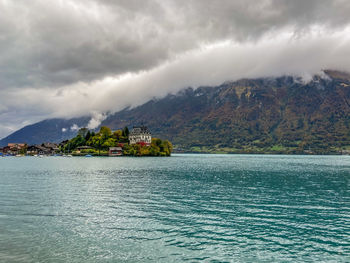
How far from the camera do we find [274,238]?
26.0 metres

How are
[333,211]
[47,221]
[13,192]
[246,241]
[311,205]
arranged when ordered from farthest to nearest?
[13,192] < [311,205] < [333,211] < [47,221] < [246,241]

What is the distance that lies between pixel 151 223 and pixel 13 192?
34.5 m

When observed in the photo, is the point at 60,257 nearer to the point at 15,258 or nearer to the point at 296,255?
the point at 15,258

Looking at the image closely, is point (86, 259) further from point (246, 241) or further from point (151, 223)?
point (246, 241)

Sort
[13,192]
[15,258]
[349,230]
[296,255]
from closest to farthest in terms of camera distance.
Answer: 1. [15,258]
2. [296,255]
3. [349,230]
4. [13,192]

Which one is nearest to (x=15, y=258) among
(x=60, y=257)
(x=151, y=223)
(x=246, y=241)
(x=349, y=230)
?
(x=60, y=257)

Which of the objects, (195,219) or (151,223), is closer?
(151,223)

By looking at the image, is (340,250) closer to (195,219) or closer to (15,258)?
(195,219)

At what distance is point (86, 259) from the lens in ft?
67.5

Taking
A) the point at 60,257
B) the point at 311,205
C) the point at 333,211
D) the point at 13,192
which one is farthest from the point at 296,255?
the point at 13,192

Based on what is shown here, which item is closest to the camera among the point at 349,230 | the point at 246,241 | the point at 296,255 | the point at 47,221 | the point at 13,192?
the point at 296,255

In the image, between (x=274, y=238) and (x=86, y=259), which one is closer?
(x=86, y=259)

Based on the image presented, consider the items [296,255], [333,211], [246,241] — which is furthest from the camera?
[333,211]

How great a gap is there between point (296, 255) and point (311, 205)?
23.0m
